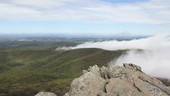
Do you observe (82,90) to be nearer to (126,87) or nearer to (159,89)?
(126,87)

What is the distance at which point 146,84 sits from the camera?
62719mm

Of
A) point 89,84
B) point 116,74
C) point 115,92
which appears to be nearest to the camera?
point 115,92

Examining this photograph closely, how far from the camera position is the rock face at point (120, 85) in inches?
2361

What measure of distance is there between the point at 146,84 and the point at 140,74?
16.5 ft

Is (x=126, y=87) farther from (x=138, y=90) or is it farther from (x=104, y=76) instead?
(x=104, y=76)

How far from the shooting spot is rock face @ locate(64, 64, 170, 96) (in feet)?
197

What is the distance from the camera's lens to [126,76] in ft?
218

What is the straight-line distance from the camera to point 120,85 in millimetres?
61094

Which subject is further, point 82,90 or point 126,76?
point 126,76

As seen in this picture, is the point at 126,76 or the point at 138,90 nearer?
the point at 138,90

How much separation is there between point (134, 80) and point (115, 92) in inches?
268

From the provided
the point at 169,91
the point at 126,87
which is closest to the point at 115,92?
the point at 126,87

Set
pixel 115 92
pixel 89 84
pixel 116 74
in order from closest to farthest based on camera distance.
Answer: pixel 115 92 → pixel 89 84 → pixel 116 74

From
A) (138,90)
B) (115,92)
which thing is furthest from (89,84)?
(138,90)
